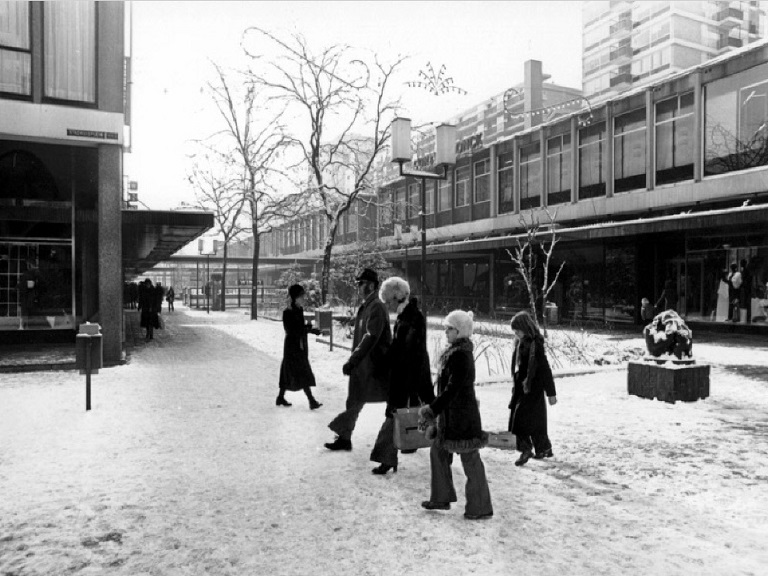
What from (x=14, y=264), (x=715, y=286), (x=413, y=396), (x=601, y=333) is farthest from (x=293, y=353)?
(x=715, y=286)

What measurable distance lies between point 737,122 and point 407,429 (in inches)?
780

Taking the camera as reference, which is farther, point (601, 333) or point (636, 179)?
point (636, 179)

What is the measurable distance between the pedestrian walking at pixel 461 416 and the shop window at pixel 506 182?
28164 millimetres

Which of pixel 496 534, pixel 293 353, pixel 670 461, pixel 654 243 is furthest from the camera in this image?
pixel 654 243

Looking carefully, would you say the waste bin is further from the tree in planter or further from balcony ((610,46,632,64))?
balcony ((610,46,632,64))

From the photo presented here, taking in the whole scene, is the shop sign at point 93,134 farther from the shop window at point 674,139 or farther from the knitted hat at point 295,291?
the shop window at point 674,139

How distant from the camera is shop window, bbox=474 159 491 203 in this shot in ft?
112

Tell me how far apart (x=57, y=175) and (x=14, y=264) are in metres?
2.58

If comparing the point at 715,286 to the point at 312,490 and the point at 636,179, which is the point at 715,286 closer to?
the point at 636,179

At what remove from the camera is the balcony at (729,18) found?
69875 millimetres

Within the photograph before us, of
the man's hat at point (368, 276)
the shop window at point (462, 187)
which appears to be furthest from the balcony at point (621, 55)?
the man's hat at point (368, 276)

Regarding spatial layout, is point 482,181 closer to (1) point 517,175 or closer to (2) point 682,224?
(1) point 517,175

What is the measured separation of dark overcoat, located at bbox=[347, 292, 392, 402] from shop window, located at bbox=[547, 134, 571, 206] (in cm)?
2363

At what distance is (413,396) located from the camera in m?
5.35
